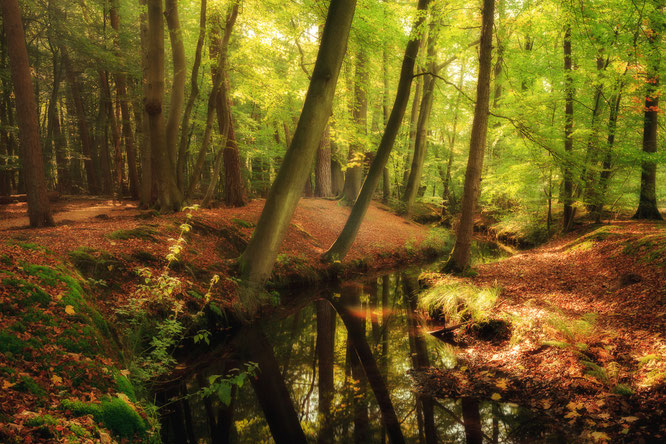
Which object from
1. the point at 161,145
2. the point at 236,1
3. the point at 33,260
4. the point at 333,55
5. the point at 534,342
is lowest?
the point at 534,342

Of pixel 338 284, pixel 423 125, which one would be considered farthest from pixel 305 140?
pixel 423 125

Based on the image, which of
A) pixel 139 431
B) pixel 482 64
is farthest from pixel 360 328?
pixel 482 64

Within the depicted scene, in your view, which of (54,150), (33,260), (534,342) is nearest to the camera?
(33,260)

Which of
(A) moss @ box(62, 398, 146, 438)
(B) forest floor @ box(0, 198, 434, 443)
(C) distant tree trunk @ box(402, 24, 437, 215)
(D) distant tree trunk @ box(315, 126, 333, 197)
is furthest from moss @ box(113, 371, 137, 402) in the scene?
(C) distant tree trunk @ box(402, 24, 437, 215)

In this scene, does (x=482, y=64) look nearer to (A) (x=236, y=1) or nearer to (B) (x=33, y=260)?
(A) (x=236, y=1)

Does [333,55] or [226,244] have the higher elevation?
[333,55]

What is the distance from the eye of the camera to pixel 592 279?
21.9 feet

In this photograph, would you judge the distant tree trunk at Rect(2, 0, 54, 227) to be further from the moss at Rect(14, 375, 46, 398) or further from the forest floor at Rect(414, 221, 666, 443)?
the forest floor at Rect(414, 221, 666, 443)

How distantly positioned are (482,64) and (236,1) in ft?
20.5

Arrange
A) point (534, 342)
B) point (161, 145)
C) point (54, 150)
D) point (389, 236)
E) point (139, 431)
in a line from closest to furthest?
point (139, 431), point (534, 342), point (161, 145), point (389, 236), point (54, 150)

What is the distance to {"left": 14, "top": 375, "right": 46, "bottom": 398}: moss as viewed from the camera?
2.23 meters

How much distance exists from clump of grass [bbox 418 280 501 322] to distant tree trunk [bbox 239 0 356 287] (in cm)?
334

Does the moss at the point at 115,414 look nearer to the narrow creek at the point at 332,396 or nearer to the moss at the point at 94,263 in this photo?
the narrow creek at the point at 332,396

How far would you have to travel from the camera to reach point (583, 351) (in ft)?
14.3
